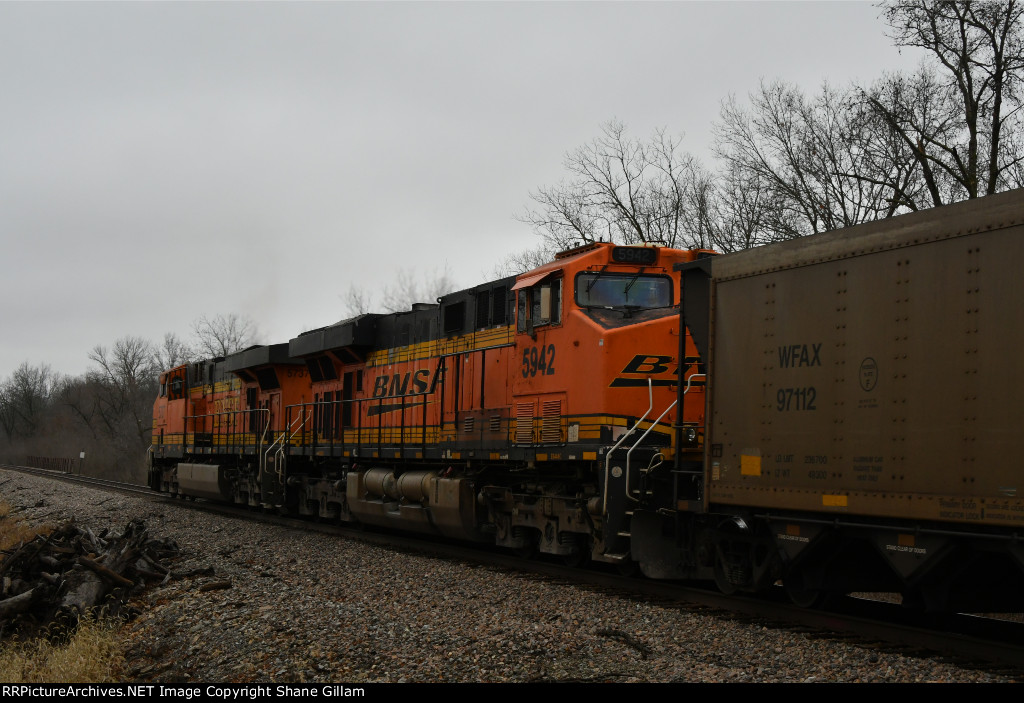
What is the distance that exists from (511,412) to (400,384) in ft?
14.7

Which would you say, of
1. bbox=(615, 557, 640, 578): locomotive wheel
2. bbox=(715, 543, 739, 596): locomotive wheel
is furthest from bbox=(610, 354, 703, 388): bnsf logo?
bbox=(715, 543, 739, 596): locomotive wheel

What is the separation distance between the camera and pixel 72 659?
8945 mm

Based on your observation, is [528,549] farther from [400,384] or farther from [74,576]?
[74,576]

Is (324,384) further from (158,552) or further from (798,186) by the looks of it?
(798,186)

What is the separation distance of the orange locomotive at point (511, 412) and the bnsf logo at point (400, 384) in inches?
1.7

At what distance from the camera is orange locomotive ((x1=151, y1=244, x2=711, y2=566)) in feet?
35.4

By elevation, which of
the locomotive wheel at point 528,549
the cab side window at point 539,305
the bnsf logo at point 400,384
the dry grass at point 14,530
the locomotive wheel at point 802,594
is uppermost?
the cab side window at point 539,305

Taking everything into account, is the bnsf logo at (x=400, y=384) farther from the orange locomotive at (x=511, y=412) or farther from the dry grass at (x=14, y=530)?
the dry grass at (x=14, y=530)

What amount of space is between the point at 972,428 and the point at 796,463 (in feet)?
5.46

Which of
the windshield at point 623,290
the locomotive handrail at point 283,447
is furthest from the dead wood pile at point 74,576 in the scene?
the windshield at point 623,290

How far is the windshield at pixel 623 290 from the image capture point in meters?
11.6

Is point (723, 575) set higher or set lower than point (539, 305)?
lower

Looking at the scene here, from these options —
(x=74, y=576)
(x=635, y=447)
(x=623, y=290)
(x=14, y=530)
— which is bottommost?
(x=14, y=530)

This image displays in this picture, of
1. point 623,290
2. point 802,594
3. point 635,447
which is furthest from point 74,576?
point 802,594
